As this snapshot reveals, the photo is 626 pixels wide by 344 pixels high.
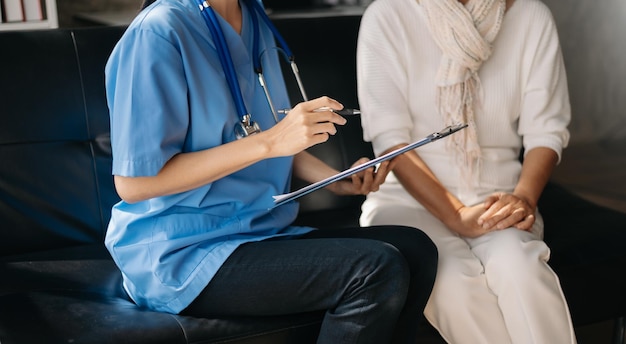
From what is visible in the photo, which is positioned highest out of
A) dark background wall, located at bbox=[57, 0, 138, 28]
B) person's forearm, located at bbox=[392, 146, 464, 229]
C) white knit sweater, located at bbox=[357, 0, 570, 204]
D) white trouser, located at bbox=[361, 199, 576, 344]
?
white knit sweater, located at bbox=[357, 0, 570, 204]

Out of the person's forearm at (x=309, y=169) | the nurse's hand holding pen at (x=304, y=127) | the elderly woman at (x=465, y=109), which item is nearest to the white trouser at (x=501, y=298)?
the elderly woman at (x=465, y=109)

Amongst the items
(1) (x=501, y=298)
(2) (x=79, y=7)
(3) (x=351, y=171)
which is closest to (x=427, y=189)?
(1) (x=501, y=298)

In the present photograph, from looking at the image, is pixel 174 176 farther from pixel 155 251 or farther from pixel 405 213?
pixel 405 213

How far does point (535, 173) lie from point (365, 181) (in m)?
0.50

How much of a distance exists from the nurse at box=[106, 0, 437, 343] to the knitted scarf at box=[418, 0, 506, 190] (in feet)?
1.28

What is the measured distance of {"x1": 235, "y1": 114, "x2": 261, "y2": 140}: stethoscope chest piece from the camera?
1.69m

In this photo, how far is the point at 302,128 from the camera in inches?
60.9

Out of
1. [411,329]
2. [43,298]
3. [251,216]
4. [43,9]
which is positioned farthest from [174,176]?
[43,9]

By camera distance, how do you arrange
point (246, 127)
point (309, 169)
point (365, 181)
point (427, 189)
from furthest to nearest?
1. point (427, 189)
2. point (309, 169)
3. point (365, 181)
4. point (246, 127)

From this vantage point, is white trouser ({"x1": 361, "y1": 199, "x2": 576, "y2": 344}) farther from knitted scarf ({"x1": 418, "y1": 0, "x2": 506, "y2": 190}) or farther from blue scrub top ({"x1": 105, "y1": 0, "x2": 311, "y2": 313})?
blue scrub top ({"x1": 105, "y1": 0, "x2": 311, "y2": 313})

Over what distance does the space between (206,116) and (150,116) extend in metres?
0.12

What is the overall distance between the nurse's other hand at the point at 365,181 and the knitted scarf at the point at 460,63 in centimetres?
31

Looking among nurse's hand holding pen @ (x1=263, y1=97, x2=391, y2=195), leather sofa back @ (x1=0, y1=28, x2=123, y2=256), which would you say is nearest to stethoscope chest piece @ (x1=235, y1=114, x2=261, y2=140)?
nurse's hand holding pen @ (x1=263, y1=97, x2=391, y2=195)

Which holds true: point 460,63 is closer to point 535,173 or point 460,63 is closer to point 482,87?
point 482,87
